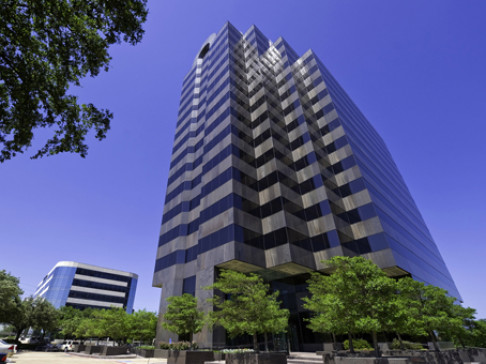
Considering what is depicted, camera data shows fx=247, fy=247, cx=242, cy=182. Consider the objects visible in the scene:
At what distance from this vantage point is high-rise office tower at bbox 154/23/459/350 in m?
30.5

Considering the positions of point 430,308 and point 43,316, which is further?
point 43,316

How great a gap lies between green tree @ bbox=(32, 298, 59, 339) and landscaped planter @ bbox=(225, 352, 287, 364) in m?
59.0

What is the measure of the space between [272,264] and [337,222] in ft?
35.0

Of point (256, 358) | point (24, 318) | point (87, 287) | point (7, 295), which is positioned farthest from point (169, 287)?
point (87, 287)

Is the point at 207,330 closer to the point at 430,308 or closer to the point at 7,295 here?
the point at 430,308

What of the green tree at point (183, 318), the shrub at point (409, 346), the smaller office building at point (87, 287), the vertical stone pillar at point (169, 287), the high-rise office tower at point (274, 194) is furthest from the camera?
the smaller office building at point (87, 287)

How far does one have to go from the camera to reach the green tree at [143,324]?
36.8 meters

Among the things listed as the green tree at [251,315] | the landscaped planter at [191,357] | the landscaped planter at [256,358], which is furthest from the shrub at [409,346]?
the landscaped planter at [191,357]

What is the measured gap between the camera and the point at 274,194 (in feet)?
112

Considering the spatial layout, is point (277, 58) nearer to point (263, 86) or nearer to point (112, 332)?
point (263, 86)

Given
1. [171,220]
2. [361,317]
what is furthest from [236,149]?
[361,317]

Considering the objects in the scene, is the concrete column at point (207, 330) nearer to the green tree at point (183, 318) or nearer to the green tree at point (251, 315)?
the green tree at point (183, 318)

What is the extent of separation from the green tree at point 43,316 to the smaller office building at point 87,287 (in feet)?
137

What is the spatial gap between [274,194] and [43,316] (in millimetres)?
58457
